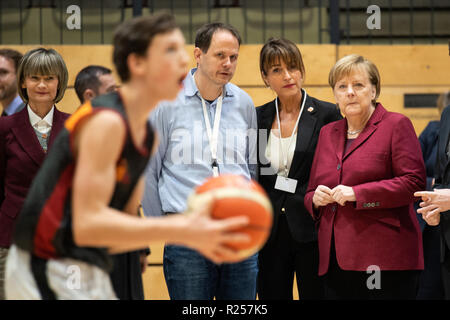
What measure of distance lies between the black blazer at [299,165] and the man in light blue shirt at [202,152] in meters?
0.21

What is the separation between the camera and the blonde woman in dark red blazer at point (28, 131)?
2838mm

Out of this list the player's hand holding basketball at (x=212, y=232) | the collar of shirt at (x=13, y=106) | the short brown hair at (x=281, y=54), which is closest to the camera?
the player's hand holding basketball at (x=212, y=232)

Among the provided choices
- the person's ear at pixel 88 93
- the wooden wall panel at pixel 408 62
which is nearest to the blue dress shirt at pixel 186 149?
the person's ear at pixel 88 93

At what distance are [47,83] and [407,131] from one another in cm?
182

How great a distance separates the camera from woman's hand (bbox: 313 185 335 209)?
283cm

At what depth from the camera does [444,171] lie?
306 cm

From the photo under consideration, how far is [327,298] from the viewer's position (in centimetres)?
291

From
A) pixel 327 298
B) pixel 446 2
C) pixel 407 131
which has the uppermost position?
pixel 446 2

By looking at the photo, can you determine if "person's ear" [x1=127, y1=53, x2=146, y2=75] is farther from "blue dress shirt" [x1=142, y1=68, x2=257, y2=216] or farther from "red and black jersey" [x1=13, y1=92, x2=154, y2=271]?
"blue dress shirt" [x1=142, y1=68, x2=257, y2=216]

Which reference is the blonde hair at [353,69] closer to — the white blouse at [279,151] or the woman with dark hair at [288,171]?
the woman with dark hair at [288,171]

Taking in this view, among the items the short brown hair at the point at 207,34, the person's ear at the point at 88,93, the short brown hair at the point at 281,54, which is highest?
the short brown hair at the point at 207,34

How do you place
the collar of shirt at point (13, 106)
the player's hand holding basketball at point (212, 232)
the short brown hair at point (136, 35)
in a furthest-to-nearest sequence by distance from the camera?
the collar of shirt at point (13, 106) → the short brown hair at point (136, 35) → the player's hand holding basketball at point (212, 232)
